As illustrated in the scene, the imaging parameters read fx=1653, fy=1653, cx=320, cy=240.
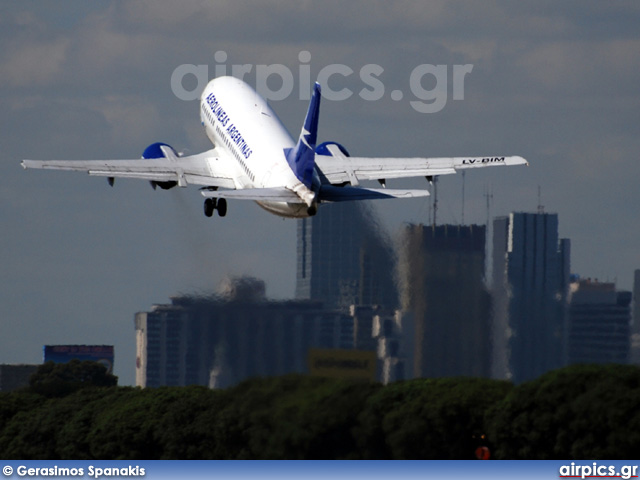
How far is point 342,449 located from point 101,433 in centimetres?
1815

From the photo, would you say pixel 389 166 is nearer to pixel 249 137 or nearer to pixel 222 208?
pixel 249 137

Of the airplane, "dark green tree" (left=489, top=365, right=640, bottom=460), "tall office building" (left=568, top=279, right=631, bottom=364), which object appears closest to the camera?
"dark green tree" (left=489, top=365, right=640, bottom=460)

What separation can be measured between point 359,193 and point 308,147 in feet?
12.2

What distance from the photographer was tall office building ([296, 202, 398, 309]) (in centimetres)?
9994

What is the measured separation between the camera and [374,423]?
70.2 metres

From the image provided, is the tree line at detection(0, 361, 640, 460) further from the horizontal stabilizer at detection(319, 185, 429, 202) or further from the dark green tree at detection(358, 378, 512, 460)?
the horizontal stabilizer at detection(319, 185, 429, 202)

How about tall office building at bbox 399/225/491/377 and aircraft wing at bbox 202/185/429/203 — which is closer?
aircraft wing at bbox 202/185/429/203

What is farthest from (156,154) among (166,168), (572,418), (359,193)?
(572,418)

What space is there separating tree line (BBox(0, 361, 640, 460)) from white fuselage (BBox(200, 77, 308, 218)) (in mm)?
10744

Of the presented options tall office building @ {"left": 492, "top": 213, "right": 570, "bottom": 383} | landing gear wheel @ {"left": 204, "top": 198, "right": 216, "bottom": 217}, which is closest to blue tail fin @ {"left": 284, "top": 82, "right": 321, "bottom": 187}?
landing gear wheel @ {"left": 204, "top": 198, "right": 216, "bottom": 217}

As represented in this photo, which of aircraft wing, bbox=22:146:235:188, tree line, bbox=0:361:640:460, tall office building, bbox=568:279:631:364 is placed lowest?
tree line, bbox=0:361:640:460

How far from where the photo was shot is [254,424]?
71.7 m

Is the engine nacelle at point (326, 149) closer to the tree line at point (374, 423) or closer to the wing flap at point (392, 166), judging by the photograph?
the wing flap at point (392, 166)

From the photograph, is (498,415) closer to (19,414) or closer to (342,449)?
(342,449)
